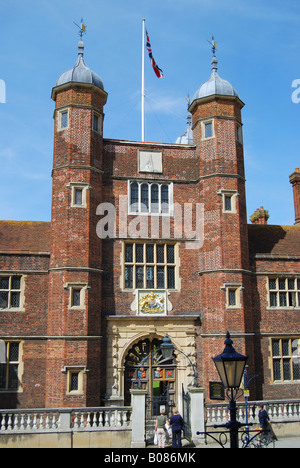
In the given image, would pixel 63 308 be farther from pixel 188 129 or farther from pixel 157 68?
pixel 188 129

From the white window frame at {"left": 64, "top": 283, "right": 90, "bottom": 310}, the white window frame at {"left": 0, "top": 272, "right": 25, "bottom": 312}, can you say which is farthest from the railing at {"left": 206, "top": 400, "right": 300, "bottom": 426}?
the white window frame at {"left": 0, "top": 272, "right": 25, "bottom": 312}

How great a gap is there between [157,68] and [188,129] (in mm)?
18615

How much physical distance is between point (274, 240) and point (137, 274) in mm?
6702

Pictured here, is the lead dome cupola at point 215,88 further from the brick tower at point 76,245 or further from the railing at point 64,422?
the railing at point 64,422

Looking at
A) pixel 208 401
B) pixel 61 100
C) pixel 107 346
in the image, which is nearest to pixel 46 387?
pixel 107 346

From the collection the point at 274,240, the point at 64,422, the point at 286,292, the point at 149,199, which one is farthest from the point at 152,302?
the point at 274,240

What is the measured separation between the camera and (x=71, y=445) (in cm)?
1318

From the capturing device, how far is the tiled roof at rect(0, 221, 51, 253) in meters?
17.9

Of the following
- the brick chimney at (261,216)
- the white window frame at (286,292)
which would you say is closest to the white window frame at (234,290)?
the white window frame at (286,292)

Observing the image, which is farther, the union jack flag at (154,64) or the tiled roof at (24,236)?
the union jack flag at (154,64)

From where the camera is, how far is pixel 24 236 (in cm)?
1881

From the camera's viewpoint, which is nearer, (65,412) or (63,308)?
(65,412)

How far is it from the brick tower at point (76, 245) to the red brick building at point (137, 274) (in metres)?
0.04

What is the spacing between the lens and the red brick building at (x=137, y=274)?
Answer: 53.8 feet
